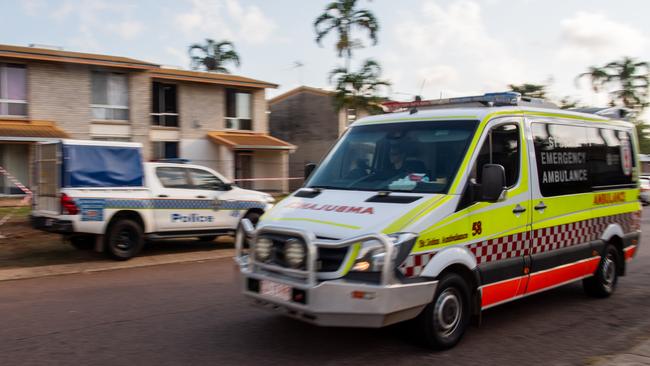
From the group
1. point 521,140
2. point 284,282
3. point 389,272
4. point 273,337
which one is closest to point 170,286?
Answer: point 273,337

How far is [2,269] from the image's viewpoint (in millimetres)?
9531

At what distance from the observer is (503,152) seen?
5664mm

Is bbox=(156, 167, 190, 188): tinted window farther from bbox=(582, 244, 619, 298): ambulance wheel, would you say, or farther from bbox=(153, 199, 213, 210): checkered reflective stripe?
bbox=(582, 244, 619, 298): ambulance wheel

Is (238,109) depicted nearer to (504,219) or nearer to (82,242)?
(82,242)

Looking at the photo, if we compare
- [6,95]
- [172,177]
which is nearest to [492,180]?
[172,177]

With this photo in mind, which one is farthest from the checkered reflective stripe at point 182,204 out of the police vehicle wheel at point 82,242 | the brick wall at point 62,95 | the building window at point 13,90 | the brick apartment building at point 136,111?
the building window at point 13,90

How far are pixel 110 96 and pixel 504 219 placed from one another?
2170cm

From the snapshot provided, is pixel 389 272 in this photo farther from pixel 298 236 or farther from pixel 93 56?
pixel 93 56

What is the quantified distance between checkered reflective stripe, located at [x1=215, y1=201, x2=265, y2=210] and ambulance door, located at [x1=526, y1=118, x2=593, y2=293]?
721cm

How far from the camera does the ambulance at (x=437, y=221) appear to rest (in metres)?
4.55

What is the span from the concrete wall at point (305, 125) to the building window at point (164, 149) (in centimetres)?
835

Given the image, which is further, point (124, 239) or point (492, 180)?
point (124, 239)

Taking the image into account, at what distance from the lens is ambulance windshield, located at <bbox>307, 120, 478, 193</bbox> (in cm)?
532

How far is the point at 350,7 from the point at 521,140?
861 inches
